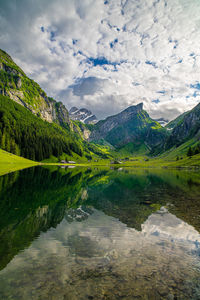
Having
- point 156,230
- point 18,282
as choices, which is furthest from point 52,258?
point 156,230

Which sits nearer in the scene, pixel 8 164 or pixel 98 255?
pixel 98 255

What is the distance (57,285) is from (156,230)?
12.2 metres

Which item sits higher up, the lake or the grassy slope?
the grassy slope

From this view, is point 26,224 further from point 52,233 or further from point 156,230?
point 156,230

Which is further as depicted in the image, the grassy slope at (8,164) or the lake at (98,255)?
the grassy slope at (8,164)

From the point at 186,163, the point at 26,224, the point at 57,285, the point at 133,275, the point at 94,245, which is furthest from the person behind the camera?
the point at 186,163

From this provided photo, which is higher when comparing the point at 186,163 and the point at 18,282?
the point at 186,163

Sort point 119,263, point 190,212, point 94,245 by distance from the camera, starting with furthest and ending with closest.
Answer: point 190,212, point 94,245, point 119,263

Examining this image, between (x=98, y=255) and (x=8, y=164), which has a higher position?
(x=8, y=164)

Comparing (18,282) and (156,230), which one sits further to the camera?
(156,230)

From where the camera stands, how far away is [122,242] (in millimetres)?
14086

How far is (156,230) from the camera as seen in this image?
17109 mm

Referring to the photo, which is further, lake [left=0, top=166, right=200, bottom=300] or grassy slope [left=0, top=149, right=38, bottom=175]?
grassy slope [left=0, top=149, right=38, bottom=175]

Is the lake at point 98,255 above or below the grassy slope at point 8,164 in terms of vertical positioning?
below
